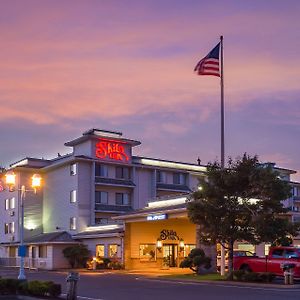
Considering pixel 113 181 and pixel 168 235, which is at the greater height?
pixel 113 181

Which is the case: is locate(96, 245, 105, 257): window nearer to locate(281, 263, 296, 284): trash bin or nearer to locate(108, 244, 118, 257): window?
locate(108, 244, 118, 257): window

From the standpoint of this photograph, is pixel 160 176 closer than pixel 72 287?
No

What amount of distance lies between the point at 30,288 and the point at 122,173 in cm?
4530

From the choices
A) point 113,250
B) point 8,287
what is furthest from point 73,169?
point 8,287

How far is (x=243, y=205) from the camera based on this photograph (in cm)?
3312

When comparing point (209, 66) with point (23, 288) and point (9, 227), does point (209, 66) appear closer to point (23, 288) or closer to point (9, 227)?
point (23, 288)

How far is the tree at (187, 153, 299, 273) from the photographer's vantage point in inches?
1277

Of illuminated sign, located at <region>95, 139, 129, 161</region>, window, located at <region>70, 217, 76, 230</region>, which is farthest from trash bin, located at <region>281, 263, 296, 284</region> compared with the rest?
illuminated sign, located at <region>95, 139, 129, 161</region>

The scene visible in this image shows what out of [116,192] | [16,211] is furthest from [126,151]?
[16,211]

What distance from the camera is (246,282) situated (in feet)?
101

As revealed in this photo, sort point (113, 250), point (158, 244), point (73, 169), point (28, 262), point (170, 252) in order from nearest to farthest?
point (158, 244)
point (170, 252)
point (113, 250)
point (28, 262)
point (73, 169)

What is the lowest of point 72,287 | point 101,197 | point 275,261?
point 72,287

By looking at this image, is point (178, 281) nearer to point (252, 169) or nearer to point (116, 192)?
point (252, 169)

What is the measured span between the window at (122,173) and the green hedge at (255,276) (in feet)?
121
